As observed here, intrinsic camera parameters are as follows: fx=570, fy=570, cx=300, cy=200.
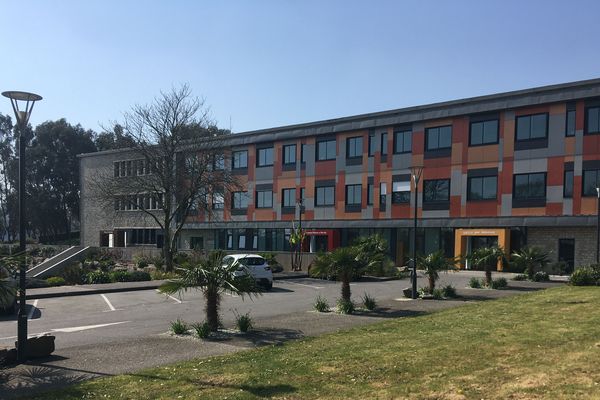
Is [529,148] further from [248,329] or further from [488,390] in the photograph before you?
[488,390]

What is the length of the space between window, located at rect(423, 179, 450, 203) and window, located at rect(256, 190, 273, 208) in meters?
15.7

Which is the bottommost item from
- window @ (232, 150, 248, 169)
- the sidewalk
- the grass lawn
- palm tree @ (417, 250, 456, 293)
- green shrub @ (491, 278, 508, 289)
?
the sidewalk

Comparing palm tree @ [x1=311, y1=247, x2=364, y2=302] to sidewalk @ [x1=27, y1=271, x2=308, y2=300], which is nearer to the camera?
palm tree @ [x1=311, y1=247, x2=364, y2=302]

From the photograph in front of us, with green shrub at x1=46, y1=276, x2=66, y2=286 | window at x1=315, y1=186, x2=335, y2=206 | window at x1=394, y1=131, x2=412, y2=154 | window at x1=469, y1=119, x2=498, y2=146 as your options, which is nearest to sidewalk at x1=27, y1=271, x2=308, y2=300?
green shrub at x1=46, y1=276, x2=66, y2=286

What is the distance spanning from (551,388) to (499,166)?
34715mm

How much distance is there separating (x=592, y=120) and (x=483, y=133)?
708 cm

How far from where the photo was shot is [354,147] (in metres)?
47.3

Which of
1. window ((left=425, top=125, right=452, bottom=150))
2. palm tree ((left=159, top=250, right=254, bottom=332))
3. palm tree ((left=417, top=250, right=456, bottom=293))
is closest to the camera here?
palm tree ((left=159, top=250, right=254, bottom=332))

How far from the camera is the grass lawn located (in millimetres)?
6918

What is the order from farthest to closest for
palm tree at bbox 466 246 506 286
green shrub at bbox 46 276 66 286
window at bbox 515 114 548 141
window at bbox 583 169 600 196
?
window at bbox 515 114 548 141 < window at bbox 583 169 600 196 < green shrub at bbox 46 276 66 286 < palm tree at bbox 466 246 506 286

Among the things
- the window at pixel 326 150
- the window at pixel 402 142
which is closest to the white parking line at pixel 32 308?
the window at pixel 402 142

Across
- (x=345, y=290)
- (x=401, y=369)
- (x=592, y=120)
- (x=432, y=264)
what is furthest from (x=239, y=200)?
(x=401, y=369)

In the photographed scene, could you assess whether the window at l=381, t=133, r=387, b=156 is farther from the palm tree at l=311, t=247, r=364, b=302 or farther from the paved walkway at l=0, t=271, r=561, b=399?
the paved walkway at l=0, t=271, r=561, b=399

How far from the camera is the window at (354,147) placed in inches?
1845
